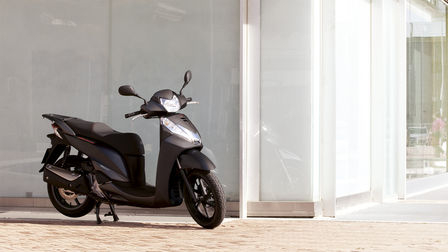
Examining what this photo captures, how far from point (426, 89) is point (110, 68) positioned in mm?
6352

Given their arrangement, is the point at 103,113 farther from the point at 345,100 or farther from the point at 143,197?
the point at 345,100

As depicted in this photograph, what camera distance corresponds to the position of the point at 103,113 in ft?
32.0

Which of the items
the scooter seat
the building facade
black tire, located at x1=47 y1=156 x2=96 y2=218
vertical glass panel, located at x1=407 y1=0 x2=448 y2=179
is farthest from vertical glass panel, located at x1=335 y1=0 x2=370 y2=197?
black tire, located at x1=47 y1=156 x2=96 y2=218

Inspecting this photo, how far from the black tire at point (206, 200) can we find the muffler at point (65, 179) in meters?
0.94

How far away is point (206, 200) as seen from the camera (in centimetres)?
820

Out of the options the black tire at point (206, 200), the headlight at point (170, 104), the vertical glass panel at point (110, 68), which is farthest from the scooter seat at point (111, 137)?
the vertical glass panel at point (110, 68)

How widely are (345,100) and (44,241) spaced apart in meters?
4.15

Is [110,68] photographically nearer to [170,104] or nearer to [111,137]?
[111,137]

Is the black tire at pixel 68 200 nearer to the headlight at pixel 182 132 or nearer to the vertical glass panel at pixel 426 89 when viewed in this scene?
the headlight at pixel 182 132

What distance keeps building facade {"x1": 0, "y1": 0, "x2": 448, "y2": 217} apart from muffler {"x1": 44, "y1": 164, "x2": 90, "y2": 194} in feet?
3.37

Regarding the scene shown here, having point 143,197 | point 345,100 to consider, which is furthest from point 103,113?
point 345,100

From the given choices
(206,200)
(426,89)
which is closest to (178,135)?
(206,200)

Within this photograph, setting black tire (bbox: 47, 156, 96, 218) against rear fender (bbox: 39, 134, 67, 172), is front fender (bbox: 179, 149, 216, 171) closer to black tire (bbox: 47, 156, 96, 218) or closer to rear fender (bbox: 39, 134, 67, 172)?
black tire (bbox: 47, 156, 96, 218)

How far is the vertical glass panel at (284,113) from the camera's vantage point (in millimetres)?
9375
